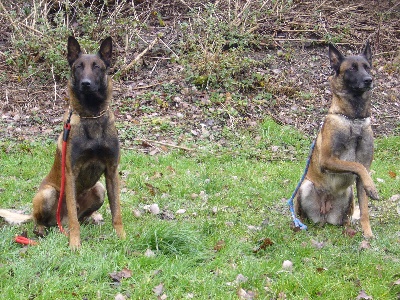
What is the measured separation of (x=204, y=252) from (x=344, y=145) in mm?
1946

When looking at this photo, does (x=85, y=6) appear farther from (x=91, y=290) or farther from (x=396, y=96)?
(x=91, y=290)

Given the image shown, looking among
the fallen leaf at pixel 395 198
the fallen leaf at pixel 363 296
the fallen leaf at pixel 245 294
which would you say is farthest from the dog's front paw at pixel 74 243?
the fallen leaf at pixel 395 198

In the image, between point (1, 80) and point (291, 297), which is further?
point (1, 80)

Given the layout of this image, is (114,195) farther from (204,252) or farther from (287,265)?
(287,265)

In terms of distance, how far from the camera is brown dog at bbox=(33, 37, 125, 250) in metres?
4.91

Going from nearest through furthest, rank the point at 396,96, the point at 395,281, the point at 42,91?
the point at 395,281 → the point at 42,91 → the point at 396,96

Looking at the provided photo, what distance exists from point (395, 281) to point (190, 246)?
1.66 metres

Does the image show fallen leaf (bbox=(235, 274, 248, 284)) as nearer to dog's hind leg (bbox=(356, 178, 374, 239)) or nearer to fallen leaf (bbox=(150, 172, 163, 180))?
dog's hind leg (bbox=(356, 178, 374, 239))

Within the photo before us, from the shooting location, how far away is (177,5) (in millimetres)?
13414

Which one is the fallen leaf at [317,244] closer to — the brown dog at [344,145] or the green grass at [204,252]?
the green grass at [204,252]

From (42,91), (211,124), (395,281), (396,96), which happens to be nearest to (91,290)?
(395,281)

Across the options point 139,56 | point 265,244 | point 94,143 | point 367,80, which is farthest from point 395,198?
point 139,56

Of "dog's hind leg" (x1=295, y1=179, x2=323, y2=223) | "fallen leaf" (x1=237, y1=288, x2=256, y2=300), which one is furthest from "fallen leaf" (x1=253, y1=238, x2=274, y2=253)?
"dog's hind leg" (x1=295, y1=179, x2=323, y2=223)

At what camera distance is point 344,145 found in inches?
220
